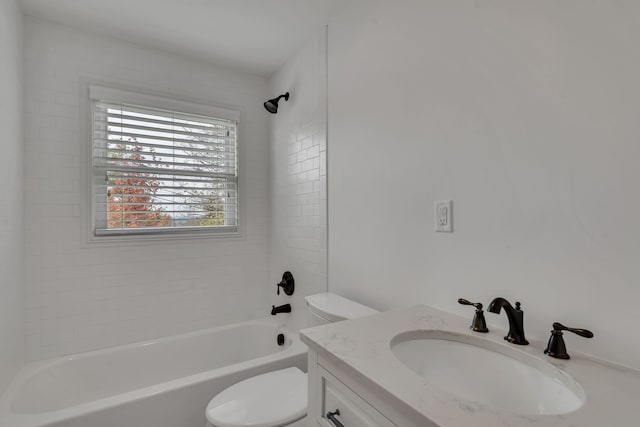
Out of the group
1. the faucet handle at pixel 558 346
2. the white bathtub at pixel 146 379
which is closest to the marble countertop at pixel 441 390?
the faucet handle at pixel 558 346

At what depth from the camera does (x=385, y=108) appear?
5.24 feet

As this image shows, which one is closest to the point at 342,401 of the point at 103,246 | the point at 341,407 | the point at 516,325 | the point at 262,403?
the point at 341,407

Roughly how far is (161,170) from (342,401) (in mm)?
2136

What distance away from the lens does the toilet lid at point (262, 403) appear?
1314 mm

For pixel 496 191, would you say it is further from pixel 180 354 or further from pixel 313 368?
pixel 180 354

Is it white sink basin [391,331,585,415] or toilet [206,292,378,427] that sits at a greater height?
white sink basin [391,331,585,415]

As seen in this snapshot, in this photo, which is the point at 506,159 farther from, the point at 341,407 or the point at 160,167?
the point at 160,167

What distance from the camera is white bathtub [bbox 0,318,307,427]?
146 cm

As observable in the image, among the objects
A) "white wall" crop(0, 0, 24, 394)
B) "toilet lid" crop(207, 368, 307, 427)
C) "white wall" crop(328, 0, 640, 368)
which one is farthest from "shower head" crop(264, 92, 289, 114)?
"toilet lid" crop(207, 368, 307, 427)

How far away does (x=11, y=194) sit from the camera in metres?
1.69

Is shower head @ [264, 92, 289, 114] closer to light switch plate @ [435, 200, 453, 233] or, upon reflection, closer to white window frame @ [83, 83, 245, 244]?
white window frame @ [83, 83, 245, 244]

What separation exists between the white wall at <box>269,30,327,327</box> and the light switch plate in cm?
87

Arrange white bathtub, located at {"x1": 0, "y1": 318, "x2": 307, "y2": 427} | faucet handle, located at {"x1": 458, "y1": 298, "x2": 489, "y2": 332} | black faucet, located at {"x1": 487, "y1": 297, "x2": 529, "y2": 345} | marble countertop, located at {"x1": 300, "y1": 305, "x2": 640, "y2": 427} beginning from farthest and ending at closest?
white bathtub, located at {"x1": 0, "y1": 318, "x2": 307, "y2": 427}, faucet handle, located at {"x1": 458, "y1": 298, "x2": 489, "y2": 332}, black faucet, located at {"x1": 487, "y1": 297, "x2": 529, "y2": 345}, marble countertop, located at {"x1": 300, "y1": 305, "x2": 640, "y2": 427}

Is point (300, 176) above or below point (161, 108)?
below
